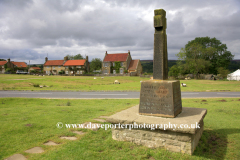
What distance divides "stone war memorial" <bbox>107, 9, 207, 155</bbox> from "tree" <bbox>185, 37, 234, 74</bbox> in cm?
A: 5810

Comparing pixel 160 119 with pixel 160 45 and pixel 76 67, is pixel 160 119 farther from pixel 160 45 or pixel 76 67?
pixel 76 67

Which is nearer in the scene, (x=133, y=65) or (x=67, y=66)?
(x=133, y=65)

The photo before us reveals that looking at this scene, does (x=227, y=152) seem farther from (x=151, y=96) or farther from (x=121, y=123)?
(x=121, y=123)

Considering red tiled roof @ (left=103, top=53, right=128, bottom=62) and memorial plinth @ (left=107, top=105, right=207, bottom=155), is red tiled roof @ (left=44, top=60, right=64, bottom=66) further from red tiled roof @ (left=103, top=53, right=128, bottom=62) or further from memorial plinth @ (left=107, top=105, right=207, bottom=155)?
memorial plinth @ (left=107, top=105, right=207, bottom=155)

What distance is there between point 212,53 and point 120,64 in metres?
35.5

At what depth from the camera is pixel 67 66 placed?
87.5 meters

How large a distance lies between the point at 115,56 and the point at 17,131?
2825 inches

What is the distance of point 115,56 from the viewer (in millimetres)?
76500

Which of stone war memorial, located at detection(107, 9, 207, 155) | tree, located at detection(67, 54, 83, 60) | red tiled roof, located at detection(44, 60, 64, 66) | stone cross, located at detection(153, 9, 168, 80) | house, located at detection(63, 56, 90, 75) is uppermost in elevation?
tree, located at detection(67, 54, 83, 60)

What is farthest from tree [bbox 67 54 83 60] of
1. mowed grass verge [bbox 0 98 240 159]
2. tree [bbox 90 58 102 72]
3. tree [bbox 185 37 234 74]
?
mowed grass verge [bbox 0 98 240 159]

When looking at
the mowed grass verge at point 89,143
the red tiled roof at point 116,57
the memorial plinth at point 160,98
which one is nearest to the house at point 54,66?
the red tiled roof at point 116,57

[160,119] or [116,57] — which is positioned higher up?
[116,57]

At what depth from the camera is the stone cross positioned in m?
6.38

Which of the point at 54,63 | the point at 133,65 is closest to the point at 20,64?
the point at 54,63
